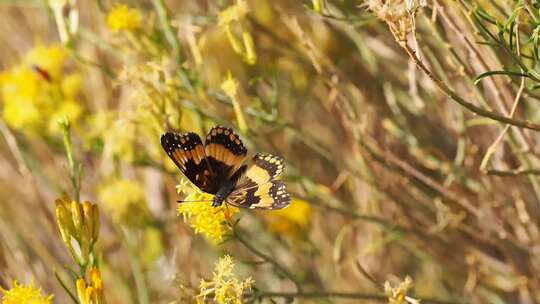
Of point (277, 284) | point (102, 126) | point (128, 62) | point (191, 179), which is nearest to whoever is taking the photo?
point (191, 179)

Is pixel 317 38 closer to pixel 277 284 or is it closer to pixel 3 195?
pixel 277 284

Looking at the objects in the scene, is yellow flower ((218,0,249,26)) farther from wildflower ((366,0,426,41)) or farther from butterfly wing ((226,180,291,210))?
wildflower ((366,0,426,41))

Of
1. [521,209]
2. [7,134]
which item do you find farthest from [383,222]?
[7,134]

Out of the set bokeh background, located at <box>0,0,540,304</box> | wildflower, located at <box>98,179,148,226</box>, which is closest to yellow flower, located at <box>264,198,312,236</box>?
bokeh background, located at <box>0,0,540,304</box>

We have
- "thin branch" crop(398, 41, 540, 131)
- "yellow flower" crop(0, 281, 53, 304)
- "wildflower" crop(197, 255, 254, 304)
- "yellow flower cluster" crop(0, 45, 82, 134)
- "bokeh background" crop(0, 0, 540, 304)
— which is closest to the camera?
"thin branch" crop(398, 41, 540, 131)

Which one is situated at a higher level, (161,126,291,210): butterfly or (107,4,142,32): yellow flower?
(107,4,142,32): yellow flower

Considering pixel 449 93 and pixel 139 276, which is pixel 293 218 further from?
pixel 449 93

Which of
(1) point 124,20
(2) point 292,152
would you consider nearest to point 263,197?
(1) point 124,20
